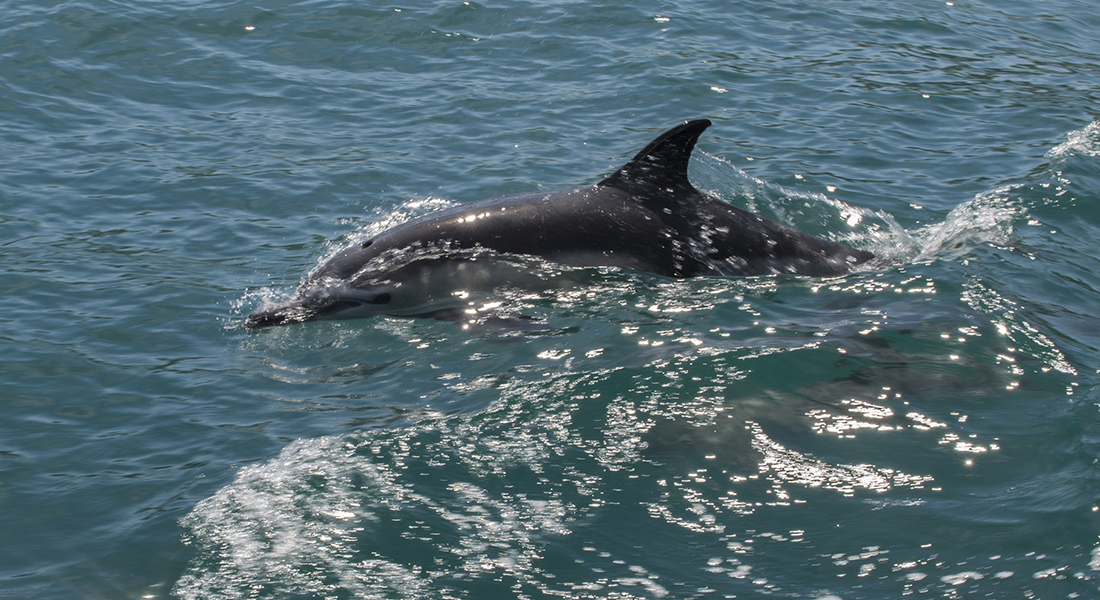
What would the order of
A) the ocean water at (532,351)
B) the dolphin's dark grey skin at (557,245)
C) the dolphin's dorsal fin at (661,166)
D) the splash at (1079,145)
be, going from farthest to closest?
1. the splash at (1079,145)
2. the dolphin's dorsal fin at (661,166)
3. the dolphin's dark grey skin at (557,245)
4. the ocean water at (532,351)

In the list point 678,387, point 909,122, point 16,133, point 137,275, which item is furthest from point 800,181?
point 16,133

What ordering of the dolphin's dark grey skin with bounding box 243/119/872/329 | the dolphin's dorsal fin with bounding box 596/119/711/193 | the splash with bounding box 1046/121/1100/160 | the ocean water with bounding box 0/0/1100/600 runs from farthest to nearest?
the splash with bounding box 1046/121/1100/160
the dolphin's dorsal fin with bounding box 596/119/711/193
the dolphin's dark grey skin with bounding box 243/119/872/329
the ocean water with bounding box 0/0/1100/600

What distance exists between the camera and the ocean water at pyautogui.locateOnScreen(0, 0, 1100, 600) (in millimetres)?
6137

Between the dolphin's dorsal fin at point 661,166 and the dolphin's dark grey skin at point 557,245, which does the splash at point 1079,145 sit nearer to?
the dolphin's dark grey skin at point 557,245

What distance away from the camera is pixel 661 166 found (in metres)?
9.85

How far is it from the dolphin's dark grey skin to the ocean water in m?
0.26

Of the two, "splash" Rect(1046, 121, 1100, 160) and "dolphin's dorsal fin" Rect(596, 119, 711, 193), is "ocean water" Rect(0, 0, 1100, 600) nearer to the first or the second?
"splash" Rect(1046, 121, 1100, 160)

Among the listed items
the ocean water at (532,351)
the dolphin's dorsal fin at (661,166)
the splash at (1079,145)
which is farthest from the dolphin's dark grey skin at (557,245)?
the splash at (1079,145)

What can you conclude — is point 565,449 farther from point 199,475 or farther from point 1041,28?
point 1041,28

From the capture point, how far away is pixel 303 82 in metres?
16.2

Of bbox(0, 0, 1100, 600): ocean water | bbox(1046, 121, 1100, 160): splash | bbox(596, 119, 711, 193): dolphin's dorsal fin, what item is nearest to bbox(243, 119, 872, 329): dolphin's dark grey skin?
bbox(596, 119, 711, 193): dolphin's dorsal fin

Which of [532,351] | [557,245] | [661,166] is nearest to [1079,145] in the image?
[661,166]

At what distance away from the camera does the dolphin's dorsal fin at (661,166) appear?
380 inches

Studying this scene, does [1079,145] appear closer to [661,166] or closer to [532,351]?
[661,166]
